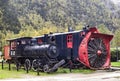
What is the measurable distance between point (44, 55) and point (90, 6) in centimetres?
12172

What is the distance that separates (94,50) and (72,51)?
1.74 meters

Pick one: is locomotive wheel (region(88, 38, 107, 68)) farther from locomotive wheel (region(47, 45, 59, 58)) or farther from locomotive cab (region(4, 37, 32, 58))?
locomotive cab (region(4, 37, 32, 58))

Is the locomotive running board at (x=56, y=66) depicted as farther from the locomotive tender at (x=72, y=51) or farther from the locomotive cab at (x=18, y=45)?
the locomotive cab at (x=18, y=45)

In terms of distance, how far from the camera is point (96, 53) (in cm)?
2505

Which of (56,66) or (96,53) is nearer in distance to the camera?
(56,66)

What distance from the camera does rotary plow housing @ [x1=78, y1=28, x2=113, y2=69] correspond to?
24234 mm

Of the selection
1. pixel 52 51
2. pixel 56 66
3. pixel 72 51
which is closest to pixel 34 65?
pixel 52 51

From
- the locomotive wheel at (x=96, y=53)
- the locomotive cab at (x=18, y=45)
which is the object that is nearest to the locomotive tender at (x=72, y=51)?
the locomotive wheel at (x=96, y=53)

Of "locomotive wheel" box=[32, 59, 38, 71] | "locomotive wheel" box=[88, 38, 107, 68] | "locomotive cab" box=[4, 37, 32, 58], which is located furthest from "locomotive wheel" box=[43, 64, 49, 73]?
"locomotive cab" box=[4, 37, 32, 58]

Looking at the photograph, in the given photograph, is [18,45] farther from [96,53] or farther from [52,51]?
[96,53]

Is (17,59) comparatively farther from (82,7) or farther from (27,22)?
(82,7)

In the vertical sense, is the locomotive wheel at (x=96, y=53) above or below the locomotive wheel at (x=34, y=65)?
above

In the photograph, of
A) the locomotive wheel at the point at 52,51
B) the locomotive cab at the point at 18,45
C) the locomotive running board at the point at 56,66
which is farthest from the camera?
the locomotive cab at the point at 18,45

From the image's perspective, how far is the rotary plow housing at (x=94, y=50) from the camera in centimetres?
2423
